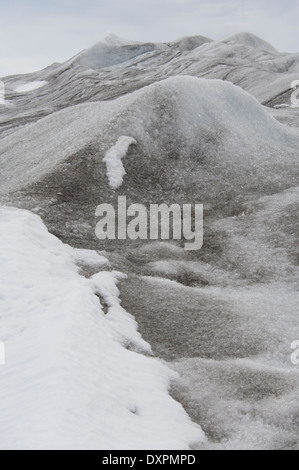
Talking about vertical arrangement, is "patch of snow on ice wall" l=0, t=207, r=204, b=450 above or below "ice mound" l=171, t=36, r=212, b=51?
above

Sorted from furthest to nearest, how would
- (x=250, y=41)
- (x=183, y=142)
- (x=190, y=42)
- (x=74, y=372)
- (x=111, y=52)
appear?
(x=190, y=42) < (x=250, y=41) < (x=111, y=52) < (x=183, y=142) < (x=74, y=372)

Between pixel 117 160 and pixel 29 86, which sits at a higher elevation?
pixel 117 160

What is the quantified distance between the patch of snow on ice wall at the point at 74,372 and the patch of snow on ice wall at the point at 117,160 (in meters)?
8.86

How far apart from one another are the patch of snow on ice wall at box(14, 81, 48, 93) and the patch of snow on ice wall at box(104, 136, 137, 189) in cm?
7336

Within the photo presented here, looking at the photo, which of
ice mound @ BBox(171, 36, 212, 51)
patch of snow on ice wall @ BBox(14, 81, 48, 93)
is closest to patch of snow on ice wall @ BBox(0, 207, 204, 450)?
patch of snow on ice wall @ BBox(14, 81, 48, 93)

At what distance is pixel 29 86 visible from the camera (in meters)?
101

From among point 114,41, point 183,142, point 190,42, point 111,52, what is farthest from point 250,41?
point 183,142

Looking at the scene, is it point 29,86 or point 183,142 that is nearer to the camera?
point 183,142

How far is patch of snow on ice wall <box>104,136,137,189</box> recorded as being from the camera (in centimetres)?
2561

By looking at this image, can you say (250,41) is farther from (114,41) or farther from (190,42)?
(114,41)

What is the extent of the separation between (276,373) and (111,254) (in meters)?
8.83

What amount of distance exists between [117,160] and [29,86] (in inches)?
3215

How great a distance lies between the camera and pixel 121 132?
1113 inches

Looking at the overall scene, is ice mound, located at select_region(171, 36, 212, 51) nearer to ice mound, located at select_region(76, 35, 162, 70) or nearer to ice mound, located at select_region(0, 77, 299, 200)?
ice mound, located at select_region(76, 35, 162, 70)
